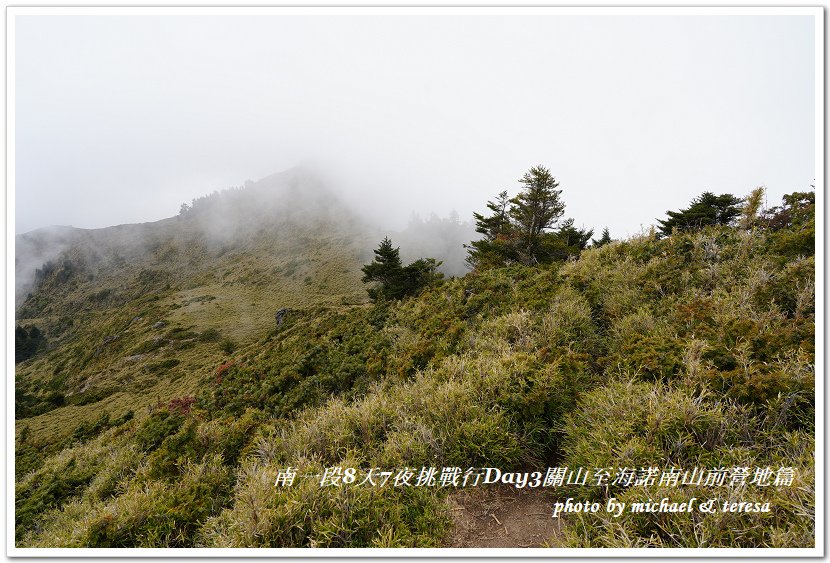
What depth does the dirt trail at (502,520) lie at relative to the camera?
3.31 meters

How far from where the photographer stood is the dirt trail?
3311mm

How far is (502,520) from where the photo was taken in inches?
135

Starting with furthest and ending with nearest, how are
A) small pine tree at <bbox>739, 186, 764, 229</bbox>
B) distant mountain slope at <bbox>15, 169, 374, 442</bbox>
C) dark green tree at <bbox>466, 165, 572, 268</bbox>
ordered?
distant mountain slope at <bbox>15, 169, 374, 442</bbox> → dark green tree at <bbox>466, 165, 572, 268</bbox> → small pine tree at <bbox>739, 186, 764, 229</bbox>

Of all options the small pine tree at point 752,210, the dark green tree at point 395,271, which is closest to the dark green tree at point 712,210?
the small pine tree at point 752,210

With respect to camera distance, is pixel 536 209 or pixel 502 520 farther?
pixel 536 209

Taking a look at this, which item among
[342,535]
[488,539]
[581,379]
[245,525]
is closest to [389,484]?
[342,535]

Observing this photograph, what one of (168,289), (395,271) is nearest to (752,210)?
(395,271)

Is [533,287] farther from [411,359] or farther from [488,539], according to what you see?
[488,539]

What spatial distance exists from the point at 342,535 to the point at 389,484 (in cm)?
70

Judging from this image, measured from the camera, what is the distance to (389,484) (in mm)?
3611

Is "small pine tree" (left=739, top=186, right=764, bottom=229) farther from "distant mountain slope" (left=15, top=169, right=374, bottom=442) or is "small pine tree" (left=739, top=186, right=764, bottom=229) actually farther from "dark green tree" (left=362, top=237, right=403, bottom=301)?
"distant mountain slope" (left=15, top=169, right=374, bottom=442)

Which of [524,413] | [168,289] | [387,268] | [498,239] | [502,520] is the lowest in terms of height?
[168,289]

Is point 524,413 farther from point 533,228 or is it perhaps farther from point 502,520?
point 533,228

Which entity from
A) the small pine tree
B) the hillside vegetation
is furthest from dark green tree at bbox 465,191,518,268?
the small pine tree
